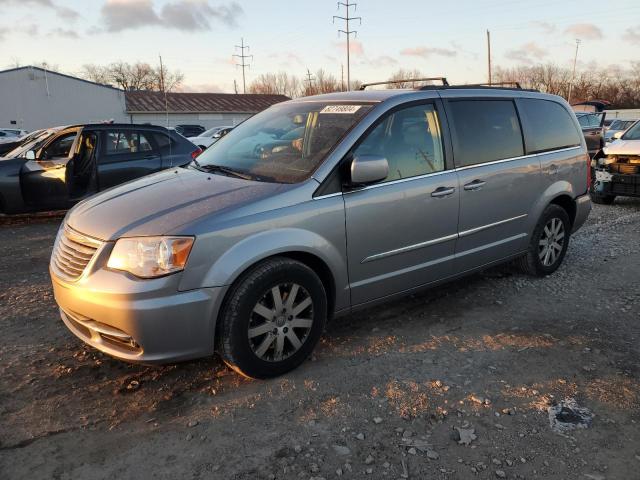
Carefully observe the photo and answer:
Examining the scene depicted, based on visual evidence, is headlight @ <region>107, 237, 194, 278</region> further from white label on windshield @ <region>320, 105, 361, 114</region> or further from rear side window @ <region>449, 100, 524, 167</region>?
rear side window @ <region>449, 100, 524, 167</region>

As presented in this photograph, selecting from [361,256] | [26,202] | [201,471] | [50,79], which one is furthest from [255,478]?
[50,79]

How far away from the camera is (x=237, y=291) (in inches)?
114

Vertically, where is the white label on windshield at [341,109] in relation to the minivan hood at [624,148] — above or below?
above

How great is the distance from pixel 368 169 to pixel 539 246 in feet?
8.45

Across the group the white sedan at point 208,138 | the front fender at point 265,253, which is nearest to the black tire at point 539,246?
the front fender at point 265,253

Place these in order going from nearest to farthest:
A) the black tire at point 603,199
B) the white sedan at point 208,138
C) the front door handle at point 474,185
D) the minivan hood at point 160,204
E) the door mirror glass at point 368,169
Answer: the minivan hood at point 160,204
the door mirror glass at point 368,169
the front door handle at point 474,185
the black tire at point 603,199
the white sedan at point 208,138

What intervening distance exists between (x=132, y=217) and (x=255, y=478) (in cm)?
161

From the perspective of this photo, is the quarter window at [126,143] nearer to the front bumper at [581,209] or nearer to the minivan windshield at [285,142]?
the minivan windshield at [285,142]

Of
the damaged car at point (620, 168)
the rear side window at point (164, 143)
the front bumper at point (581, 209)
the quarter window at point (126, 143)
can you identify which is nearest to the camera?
the front bumper at point (581, 209)

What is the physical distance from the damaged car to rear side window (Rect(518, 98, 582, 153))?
3656mm

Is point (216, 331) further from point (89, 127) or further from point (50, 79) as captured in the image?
point (50, 79)

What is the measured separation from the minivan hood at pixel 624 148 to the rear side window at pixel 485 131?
5.23 meters

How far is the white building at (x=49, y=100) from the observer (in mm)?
38000

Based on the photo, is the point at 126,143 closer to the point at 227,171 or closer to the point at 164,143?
the point at 164,143
